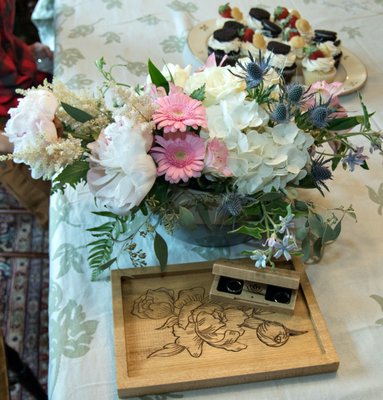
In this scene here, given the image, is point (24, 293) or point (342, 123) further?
point (24, 293)

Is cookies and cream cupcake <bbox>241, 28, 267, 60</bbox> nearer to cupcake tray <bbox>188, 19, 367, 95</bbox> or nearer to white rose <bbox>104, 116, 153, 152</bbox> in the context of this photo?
cupcake tray <bbox>188, 19, 367, 95</bbox>

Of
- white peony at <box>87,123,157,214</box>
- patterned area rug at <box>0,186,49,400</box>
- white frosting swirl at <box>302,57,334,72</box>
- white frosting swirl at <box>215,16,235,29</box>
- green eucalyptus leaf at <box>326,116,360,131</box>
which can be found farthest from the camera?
patterned area rug at <box>0,186,49,400</box>

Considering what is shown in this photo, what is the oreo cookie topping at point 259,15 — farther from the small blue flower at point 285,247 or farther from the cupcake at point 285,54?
the small blue flower at point 285,247

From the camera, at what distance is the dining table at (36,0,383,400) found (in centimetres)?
75

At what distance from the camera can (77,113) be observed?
2.49 ft

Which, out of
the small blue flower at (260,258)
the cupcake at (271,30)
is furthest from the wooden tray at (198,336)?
the cupcake at (271,30)

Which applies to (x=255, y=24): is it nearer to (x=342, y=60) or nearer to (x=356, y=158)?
(x=342, y=60)

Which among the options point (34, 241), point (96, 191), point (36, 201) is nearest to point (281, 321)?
point (96, 191)

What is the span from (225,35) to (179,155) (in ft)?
1.99

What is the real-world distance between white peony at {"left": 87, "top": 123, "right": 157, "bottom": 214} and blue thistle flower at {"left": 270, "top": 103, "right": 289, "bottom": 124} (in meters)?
0.17

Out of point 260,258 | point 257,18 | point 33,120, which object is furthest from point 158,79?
point 257,18

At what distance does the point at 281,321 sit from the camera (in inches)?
31.2

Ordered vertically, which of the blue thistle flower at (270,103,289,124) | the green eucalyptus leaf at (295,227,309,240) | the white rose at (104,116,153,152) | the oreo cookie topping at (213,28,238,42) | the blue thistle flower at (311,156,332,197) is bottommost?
the oreo cookie topping at (213,28,238,42)

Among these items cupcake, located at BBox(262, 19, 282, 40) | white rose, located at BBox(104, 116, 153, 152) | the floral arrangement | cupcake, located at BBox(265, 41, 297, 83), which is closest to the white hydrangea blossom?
the floral arrangement
